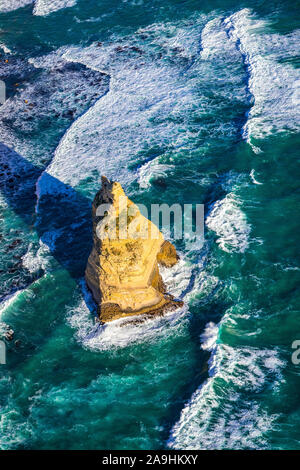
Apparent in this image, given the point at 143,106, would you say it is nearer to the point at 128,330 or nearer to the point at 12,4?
the point at 128,330

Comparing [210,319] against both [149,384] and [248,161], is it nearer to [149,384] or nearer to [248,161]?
[149,384]

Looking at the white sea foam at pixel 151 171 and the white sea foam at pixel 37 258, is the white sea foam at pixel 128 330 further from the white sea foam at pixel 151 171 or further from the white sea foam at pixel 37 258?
the white sea foam at pixel 151 171

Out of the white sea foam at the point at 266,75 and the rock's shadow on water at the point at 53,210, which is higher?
the white sea foam at the point at 266,75

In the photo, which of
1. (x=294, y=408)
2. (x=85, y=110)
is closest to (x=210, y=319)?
(x=294, y=408)

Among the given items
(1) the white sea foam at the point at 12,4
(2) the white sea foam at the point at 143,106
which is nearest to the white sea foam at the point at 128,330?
(2) the white sea foam at the point at 143,106

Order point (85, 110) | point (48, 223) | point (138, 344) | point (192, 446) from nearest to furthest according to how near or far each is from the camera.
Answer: point (192, 446) < point (138, 344) < point (48, 223) < point (85, 110)

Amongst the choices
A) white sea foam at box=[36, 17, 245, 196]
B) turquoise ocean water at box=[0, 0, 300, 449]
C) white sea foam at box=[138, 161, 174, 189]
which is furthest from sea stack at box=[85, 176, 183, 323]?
white sea foam at box=[36, 17, 245, 196]

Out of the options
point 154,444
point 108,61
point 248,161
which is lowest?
point 154,444
